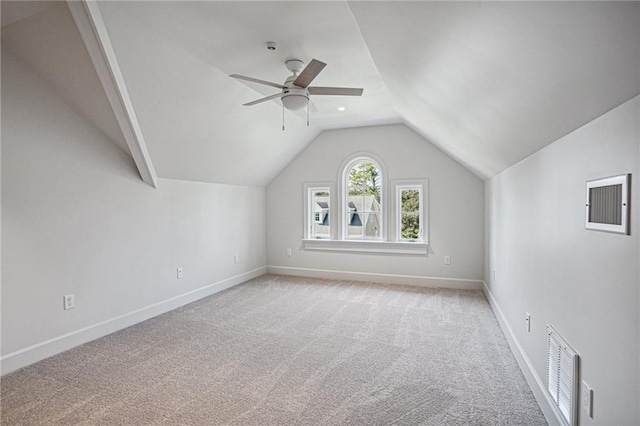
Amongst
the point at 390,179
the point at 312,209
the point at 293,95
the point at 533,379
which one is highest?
the point at 293,95

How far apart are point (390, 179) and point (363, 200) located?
24.2 inches

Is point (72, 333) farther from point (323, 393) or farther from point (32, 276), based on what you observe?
point (323, 393)

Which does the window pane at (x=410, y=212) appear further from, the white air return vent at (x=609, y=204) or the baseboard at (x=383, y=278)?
the white air return vent at (x=609, y=204)

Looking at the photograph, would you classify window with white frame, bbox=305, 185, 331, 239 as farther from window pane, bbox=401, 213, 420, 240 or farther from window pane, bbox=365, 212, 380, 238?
window pane, bbox=401, 213, 420, 240

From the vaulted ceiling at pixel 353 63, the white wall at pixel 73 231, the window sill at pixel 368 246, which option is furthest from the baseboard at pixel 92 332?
the window sill at pixel 368 246

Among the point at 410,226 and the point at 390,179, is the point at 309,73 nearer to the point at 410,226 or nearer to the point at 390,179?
the point at 390,179

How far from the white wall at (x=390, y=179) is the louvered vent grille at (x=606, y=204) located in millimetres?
3759

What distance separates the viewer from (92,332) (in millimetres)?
3227

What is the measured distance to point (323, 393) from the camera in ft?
7.54

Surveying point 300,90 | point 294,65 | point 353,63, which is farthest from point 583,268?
point 294,65

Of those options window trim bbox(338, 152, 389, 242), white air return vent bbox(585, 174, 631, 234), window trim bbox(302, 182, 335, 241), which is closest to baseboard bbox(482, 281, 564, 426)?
white air return vent bbox(585, 174, 631, 234)

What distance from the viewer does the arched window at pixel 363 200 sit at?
5.68 metres

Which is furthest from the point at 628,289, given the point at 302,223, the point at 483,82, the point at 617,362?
the point at 302,223

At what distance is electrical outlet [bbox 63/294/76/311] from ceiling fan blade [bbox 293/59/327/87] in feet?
9.33
